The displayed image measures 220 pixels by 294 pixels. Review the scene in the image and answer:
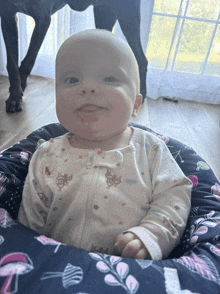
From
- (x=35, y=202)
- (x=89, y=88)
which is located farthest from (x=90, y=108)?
(x=35, y=202)

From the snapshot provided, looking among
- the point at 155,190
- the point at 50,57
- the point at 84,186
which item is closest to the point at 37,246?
the point at 84,186

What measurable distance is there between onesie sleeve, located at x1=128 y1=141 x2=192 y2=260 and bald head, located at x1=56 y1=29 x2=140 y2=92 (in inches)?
9.8

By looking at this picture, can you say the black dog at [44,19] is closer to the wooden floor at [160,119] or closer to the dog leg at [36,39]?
the dog leg at [36,39]

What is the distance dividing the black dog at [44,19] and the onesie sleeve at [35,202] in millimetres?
901

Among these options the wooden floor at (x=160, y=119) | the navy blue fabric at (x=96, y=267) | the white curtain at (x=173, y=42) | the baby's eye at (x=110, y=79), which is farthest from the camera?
the white curtain at (x=173, y=42)

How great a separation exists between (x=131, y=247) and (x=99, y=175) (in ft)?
0.65

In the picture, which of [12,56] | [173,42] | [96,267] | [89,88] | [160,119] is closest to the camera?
[96,267]

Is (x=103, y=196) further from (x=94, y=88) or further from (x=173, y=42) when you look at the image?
(x=173, y=42)

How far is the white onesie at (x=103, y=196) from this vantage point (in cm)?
62

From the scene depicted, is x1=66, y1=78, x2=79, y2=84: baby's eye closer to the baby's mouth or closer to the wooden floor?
the baby's mouth

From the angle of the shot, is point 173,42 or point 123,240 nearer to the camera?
point 123,240

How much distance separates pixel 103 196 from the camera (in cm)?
63

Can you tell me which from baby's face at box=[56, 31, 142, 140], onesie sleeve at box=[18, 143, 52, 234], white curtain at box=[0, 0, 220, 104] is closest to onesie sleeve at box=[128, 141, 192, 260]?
baby's face at box=[56, 31, 142, 140]

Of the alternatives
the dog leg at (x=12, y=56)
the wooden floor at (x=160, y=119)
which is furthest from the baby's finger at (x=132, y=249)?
the dog leg at (x=12, y=56)
